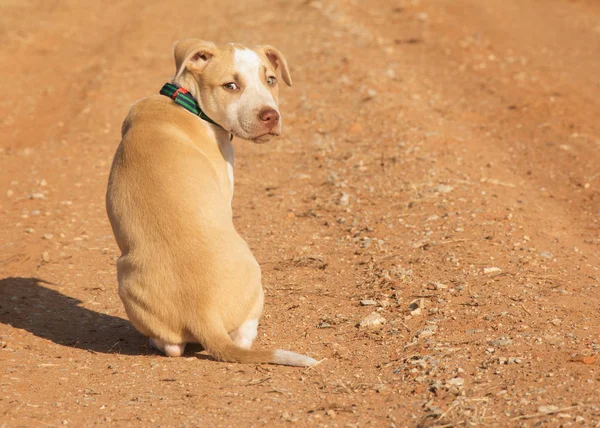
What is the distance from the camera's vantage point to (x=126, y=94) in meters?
13.9

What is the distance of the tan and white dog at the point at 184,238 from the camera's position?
536 cm

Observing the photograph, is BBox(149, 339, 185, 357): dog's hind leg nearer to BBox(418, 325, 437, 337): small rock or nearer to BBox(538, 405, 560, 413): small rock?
BBox(418, 325, 437, 337): small rock

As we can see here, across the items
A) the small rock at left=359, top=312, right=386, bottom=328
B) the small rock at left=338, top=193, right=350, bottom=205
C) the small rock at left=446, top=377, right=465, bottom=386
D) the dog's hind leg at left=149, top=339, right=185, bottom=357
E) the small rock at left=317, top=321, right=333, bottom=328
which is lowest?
the small rock at left=338, top=193, right=350, bottom=205

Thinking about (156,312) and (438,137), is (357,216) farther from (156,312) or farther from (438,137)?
(156,312)

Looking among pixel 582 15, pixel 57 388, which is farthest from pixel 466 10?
pixel 57 388

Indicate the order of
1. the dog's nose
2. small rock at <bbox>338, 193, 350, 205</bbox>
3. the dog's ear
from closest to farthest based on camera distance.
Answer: the dog's nose
the dog's ear
small rock at <bbox>338, 193, 350, 205</bbox>

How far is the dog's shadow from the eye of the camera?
6.35 m

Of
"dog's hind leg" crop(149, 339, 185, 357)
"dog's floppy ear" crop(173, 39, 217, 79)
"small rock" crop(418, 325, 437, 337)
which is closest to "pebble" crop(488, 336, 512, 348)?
"small rock" crop(418, 325, 437, 337)

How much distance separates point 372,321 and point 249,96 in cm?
192

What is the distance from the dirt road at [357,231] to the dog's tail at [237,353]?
11cm

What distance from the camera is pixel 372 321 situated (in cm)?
630

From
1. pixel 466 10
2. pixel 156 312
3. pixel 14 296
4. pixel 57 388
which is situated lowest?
pixel 466 10

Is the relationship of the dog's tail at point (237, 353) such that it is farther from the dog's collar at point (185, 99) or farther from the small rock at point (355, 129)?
the small rock at point (355, 129)

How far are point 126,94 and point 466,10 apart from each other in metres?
8.61
